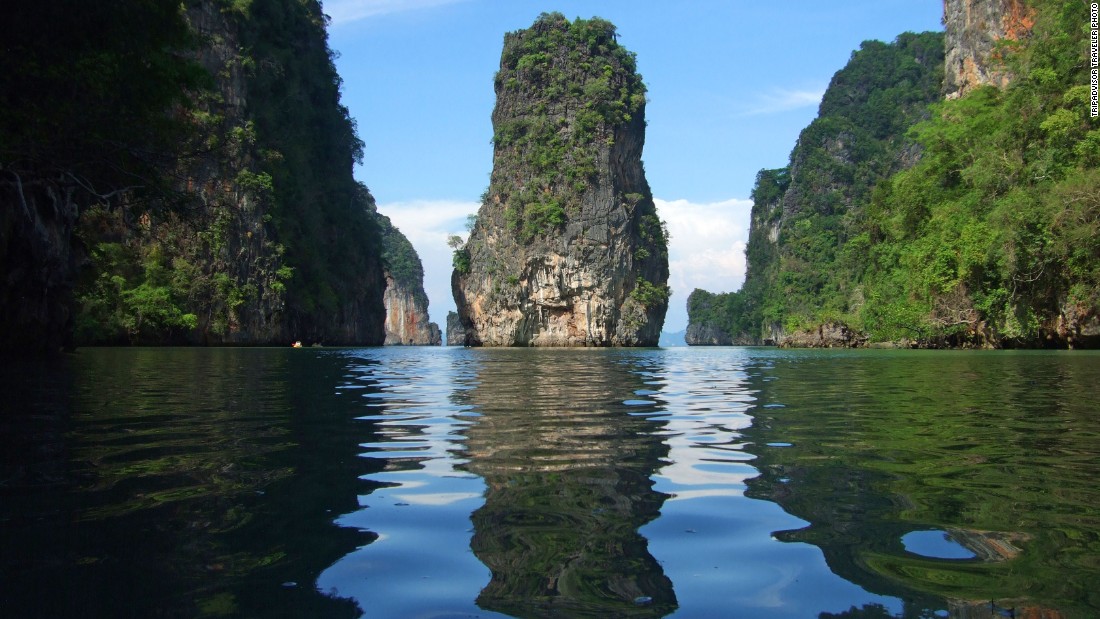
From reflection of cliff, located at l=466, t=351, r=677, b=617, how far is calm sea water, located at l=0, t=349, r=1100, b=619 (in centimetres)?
2

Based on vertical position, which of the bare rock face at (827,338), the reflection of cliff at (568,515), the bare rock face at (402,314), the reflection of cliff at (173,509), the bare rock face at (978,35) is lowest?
the reflection of cliff at (568,515)

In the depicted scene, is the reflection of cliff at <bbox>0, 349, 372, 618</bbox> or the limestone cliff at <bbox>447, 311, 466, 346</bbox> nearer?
the reflection of cliff at <bbox>0, 349, 372, 618</bbox>

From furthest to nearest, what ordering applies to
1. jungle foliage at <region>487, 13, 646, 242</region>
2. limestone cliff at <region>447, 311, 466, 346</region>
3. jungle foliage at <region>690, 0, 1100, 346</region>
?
1. limestone cliff at <region>447, 311, 466, 346</region>
2. jungle foliage at <region>487, 13, 646, 242</region>
3. jungle foliage at <region>690, 0, 1100, 346</region>

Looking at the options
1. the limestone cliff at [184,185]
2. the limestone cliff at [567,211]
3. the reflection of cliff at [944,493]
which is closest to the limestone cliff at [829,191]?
the limestone cliff at [567,211]

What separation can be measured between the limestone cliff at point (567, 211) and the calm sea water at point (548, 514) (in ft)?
190

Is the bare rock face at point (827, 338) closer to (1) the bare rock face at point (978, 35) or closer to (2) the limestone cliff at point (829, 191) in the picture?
(2) the limestone cliff at point (829, 191)

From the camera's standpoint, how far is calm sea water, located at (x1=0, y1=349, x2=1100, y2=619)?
2.36m

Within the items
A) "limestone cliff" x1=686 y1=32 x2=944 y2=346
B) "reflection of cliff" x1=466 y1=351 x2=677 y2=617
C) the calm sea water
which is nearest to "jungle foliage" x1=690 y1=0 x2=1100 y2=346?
"limestone cliff" x1=686 y1=32 x2=944 y2=346

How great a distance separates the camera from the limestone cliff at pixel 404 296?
136 m

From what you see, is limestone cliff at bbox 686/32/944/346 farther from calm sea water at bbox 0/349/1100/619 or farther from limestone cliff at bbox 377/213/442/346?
calm sea water at bbox 0/349/1100/619

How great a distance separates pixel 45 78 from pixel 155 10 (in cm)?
288

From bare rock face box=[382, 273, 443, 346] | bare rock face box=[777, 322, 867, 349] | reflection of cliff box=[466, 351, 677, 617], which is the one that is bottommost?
reflection of cliff box=[466, 351, 677, 617]

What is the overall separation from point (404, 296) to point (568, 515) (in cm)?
13550

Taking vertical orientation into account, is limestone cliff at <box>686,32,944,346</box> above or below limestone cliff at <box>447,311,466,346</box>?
above
